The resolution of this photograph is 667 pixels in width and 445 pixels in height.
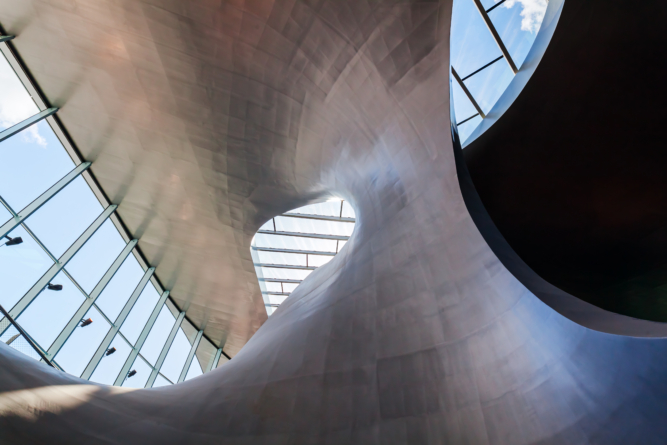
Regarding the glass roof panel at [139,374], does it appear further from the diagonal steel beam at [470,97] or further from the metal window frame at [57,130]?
the diagonal steel beam at [470,97]

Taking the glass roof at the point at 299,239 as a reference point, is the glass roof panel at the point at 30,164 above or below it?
below

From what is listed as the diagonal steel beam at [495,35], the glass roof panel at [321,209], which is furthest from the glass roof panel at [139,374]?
the diagonal steel beam at [495,35]

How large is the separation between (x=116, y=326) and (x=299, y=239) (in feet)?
32.1

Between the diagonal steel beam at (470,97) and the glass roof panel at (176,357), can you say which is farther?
the glass roof panel at (176,357)

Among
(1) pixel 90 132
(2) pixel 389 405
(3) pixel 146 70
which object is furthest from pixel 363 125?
(1) pixel 90 132

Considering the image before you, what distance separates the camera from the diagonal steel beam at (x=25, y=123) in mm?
9755

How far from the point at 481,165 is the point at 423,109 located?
6.80m

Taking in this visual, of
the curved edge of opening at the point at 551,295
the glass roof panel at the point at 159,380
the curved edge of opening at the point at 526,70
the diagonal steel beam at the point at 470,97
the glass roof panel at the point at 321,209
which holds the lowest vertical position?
the curved edge of opening at the point at 551,295

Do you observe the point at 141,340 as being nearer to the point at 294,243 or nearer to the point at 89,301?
the point at 89,301

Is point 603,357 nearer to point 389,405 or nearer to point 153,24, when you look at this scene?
point 389,405

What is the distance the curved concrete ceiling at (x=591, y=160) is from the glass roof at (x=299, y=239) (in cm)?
893

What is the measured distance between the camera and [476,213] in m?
5.21

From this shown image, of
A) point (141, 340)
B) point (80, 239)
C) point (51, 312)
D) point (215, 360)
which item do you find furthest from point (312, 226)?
point (51, 312)

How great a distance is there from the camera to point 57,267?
11.5 meters
